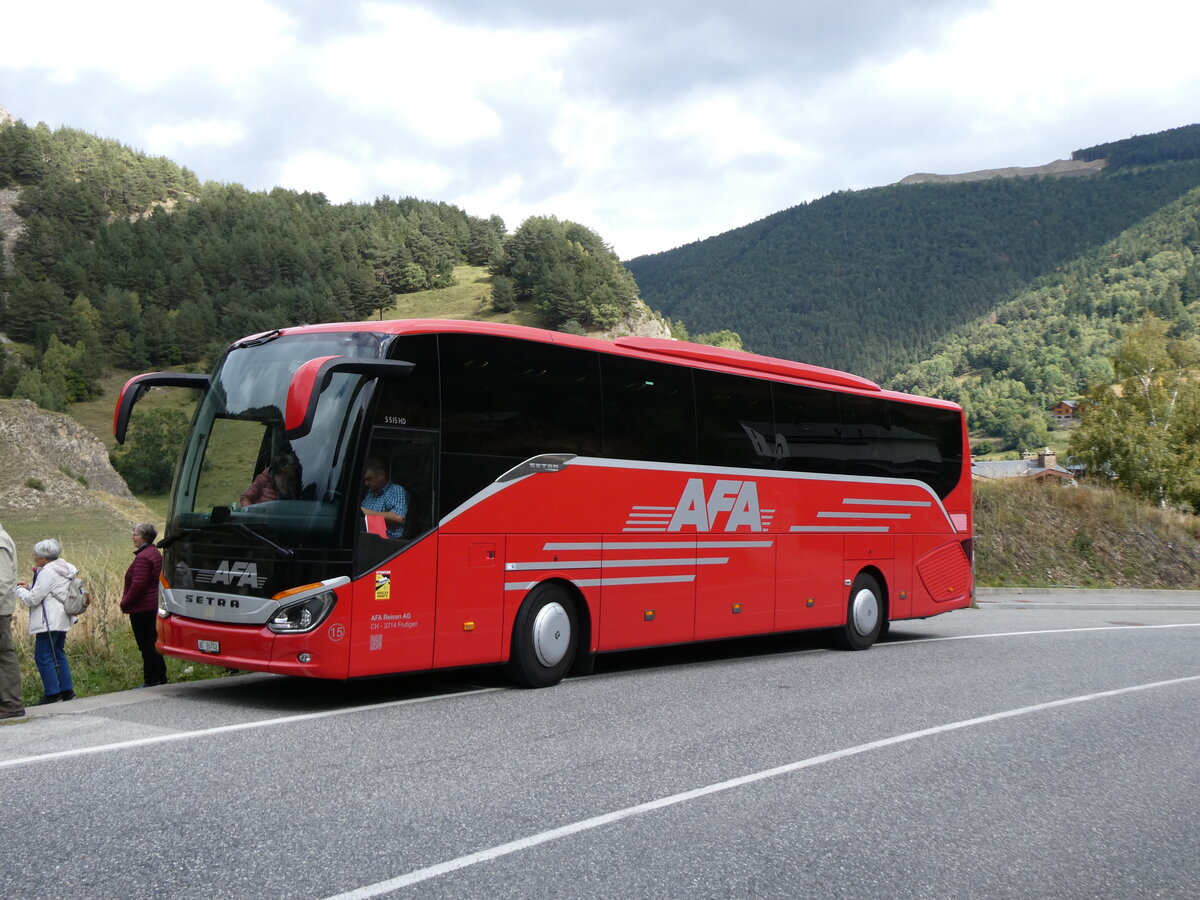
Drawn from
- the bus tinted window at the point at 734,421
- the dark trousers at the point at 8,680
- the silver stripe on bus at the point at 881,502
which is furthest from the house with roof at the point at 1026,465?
the dark trousers at the point at 8,680

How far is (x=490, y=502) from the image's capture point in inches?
397

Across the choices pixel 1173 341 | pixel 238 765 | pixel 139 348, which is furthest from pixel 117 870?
pixel 139 348

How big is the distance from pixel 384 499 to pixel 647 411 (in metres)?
3.65

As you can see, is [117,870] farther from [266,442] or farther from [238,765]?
[266,442]

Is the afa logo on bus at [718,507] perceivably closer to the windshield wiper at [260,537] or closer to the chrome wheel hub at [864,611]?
the chrome wheel hub at [864,611]

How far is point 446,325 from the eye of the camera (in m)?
9.86

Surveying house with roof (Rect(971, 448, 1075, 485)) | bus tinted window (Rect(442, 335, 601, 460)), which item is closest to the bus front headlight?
bus tinted window (Rect(442, 335, 601, 460))

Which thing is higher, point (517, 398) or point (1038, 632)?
point (517, 398)

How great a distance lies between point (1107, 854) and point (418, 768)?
13.0 ft

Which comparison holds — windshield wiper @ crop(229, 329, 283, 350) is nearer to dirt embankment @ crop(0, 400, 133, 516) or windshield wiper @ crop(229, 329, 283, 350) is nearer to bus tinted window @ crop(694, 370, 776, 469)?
bus tinted window @ crop(694, 370, 776, 469)

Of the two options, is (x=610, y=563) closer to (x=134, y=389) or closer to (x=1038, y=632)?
(x=134, y=389)

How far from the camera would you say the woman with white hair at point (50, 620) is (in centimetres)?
959

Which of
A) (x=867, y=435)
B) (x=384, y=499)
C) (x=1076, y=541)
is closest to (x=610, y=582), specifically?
(x=384, y=499)

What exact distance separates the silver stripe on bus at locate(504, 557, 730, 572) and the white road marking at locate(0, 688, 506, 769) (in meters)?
1.24
